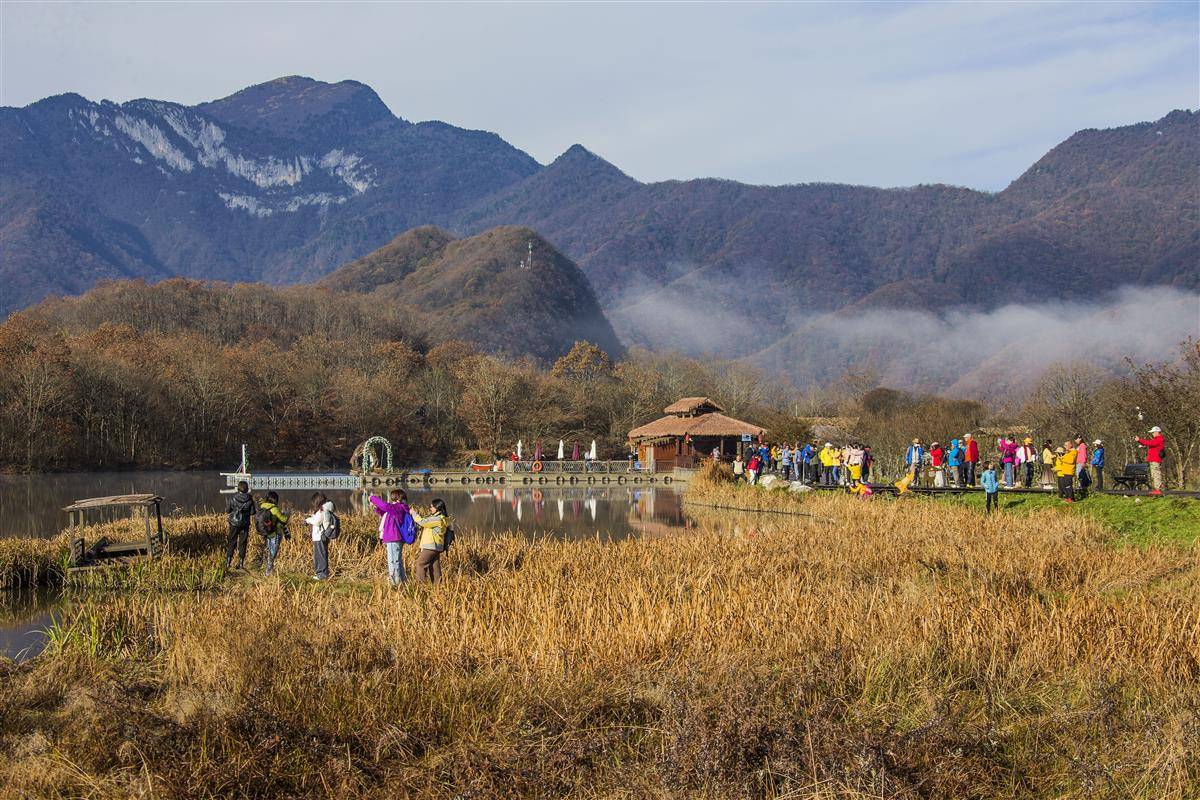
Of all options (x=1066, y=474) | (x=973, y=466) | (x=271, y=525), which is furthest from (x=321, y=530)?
(x=973, y=466)

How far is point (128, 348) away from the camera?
68.2 m

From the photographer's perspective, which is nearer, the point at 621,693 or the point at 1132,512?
the point at 621,693

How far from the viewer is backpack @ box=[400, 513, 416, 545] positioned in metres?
13.3

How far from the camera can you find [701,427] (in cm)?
5006

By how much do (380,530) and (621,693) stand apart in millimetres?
7896

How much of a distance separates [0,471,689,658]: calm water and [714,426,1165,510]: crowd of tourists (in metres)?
4.10

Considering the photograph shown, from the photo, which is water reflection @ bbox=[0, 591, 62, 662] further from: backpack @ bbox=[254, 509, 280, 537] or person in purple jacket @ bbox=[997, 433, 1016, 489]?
person in purple jacket @ bbox=[997, 433, 1016, 489]

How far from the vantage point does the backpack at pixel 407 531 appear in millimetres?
13273

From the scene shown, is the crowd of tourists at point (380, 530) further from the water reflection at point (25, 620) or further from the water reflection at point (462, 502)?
the water reflection at point (462, 502)

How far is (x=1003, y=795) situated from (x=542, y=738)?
295cm

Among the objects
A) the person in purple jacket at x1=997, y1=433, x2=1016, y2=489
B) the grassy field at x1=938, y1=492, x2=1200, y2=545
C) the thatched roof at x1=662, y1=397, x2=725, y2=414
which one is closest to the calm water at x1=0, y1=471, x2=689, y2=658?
the thatched roof at x1=662, y1=397, x2=725, y2=414

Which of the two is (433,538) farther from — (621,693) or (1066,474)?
(1066,474)

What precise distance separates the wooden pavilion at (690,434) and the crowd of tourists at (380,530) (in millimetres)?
34242

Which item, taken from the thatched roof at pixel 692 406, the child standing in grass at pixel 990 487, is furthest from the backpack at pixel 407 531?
the thatched roof at pixel 692 406
